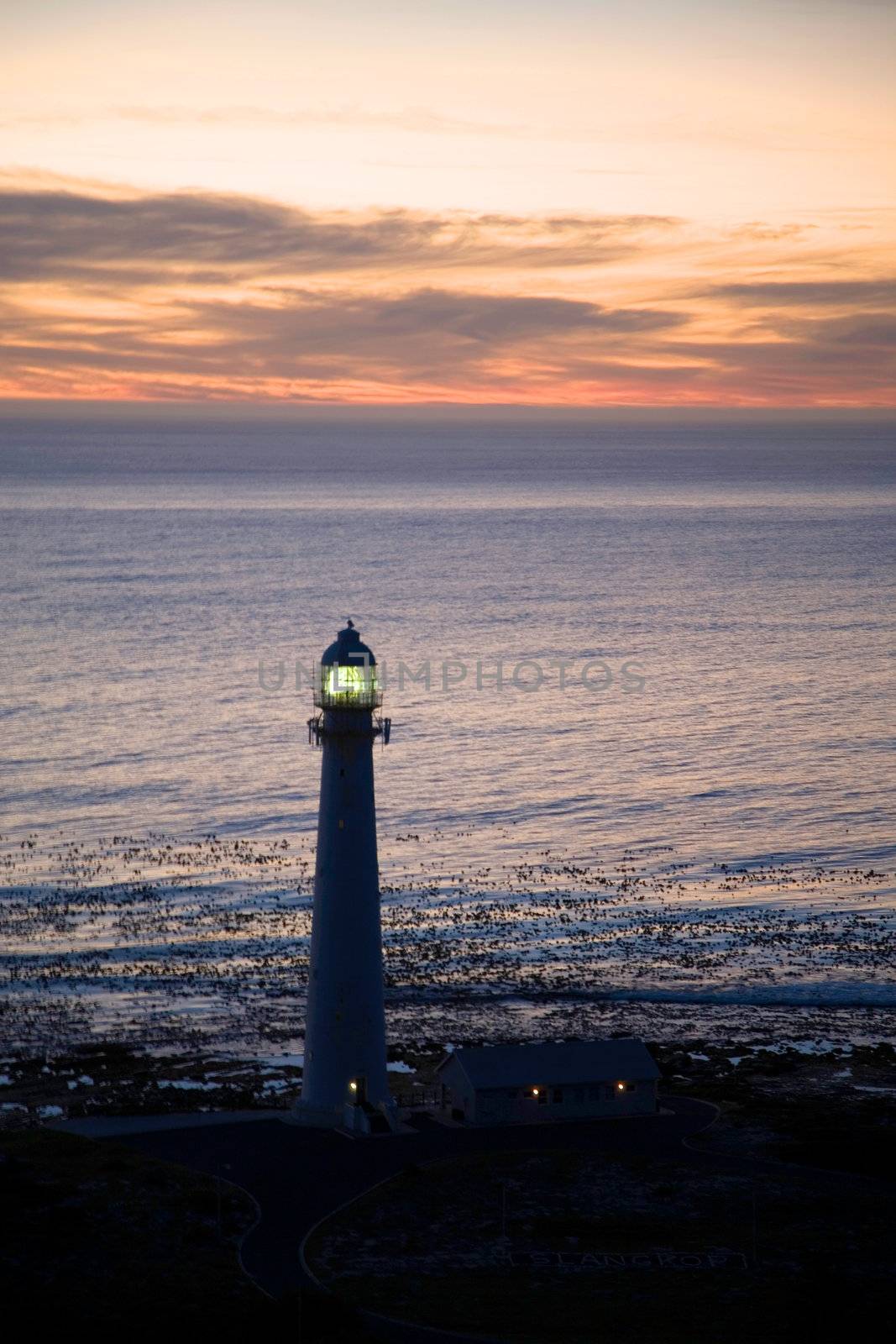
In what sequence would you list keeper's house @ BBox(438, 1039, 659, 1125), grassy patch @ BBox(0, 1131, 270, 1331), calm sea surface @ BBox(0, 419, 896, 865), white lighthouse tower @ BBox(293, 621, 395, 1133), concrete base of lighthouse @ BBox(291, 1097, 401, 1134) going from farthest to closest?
calm sea surface @ BBox(0, 419, 896, 865), keeper's house @ BBox(438, 1039, 659, 1125), concrete base of lighthouse @ BBox(291, 1097, 401, 1134), white lighthouse tower @ BBox(293, 621, 395, 1133), grassy patch @ BBox(0, 1131, 270, 1331)

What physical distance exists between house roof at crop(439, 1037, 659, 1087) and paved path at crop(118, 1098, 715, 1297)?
42.2 inches

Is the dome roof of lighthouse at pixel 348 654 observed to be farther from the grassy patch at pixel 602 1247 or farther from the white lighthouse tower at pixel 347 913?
the grassy patch at pixel 602 1247

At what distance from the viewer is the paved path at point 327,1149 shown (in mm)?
35031

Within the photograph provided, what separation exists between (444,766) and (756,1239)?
54851 millimetres

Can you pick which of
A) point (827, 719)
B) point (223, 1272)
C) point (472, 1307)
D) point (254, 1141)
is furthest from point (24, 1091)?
point (827, 719)

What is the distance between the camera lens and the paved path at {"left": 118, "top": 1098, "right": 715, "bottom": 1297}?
3503 centimetres

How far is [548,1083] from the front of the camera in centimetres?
4038

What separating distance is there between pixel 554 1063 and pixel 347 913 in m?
6.36

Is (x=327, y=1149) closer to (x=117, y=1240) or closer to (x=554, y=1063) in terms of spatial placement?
(x=554, y=1063)

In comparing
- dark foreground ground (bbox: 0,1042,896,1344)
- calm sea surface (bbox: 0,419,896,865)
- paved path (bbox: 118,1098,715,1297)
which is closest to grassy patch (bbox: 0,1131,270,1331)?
dark foreground ground (bbox: 0,1042,896,1344)

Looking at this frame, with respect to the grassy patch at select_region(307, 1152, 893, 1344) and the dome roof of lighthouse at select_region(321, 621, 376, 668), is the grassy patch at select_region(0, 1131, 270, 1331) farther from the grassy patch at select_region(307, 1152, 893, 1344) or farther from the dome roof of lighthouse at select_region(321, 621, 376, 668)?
the dome roof of lighthouse at select_region(321, 621, 376, 668)

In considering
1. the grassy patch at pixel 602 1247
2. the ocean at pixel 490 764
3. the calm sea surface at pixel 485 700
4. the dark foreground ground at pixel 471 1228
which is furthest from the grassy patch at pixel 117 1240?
the calm sea surface at pixel 485 700

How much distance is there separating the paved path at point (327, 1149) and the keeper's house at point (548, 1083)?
16.0 inches

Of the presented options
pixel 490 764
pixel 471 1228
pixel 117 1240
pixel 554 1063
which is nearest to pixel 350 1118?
pixel 554 1063
